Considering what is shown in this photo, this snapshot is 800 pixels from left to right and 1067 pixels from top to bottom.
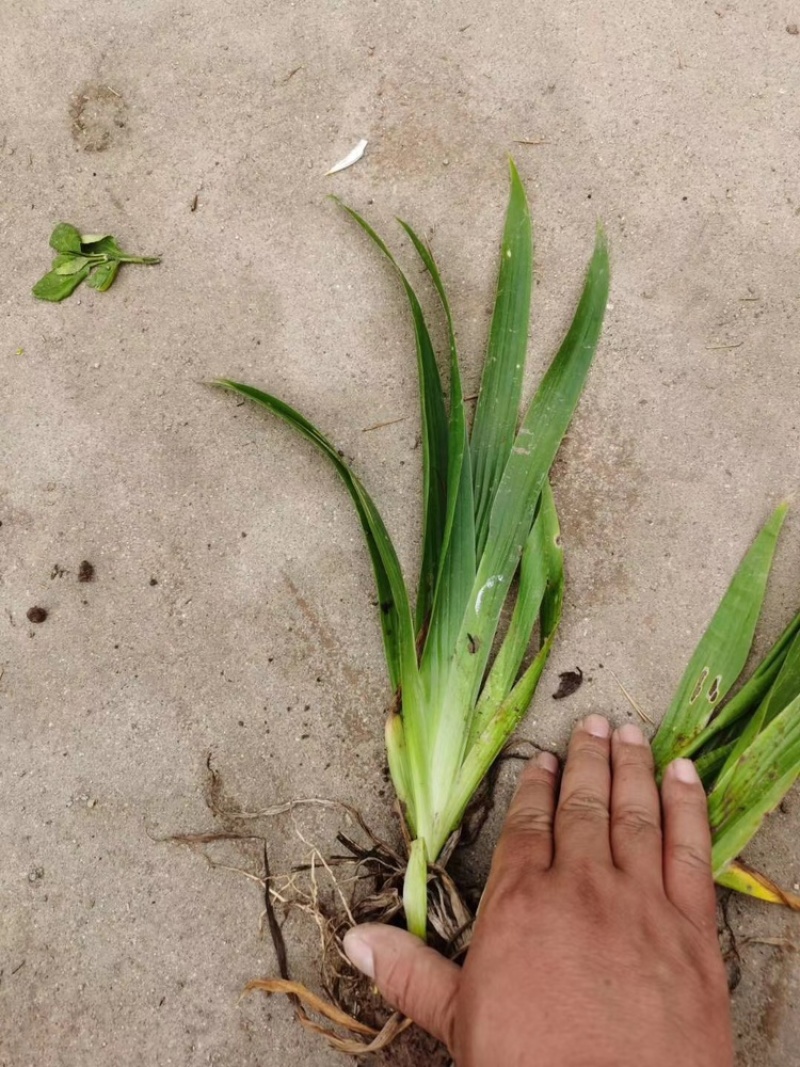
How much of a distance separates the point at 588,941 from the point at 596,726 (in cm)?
35

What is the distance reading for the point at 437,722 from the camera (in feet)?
4.05

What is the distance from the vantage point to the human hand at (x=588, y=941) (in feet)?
3.21

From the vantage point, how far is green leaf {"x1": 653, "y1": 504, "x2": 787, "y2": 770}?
4.09ft

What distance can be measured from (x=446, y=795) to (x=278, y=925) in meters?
0.36

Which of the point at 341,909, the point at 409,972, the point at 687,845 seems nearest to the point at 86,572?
the point at 341,909

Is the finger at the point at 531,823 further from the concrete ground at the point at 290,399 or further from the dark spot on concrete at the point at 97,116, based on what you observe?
the dark spot on concrete at the point at 97,116

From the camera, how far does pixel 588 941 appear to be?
41.1 inches

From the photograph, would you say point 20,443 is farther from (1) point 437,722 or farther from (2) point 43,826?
(1) point 437,722

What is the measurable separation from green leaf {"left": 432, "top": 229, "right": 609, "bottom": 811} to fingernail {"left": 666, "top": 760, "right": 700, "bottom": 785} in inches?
12.6

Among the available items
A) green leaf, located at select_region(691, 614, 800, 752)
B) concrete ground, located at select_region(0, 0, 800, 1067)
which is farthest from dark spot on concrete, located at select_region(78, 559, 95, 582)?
green leaf, located at select_region(691, 614, 800, 752)

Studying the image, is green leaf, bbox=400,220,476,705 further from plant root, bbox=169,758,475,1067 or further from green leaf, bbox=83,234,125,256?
green leaf, bbox=83,234,125,256

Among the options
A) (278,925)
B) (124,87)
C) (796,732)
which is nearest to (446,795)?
(278,925)

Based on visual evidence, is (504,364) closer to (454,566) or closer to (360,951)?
(454,566)

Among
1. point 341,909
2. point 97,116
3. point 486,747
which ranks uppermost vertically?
point 97,116
